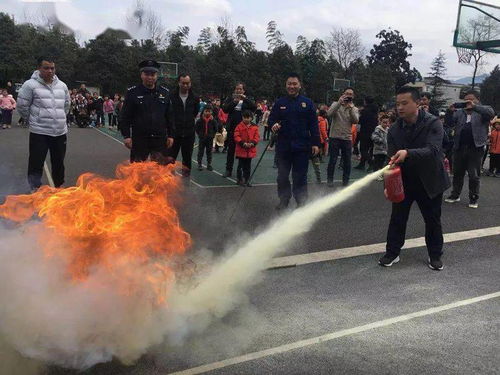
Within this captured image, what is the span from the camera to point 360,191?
917 cm

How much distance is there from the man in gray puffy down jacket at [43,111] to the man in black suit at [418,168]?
4.56 meters

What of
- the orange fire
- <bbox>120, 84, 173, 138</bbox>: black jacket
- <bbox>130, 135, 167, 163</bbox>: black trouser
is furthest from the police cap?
the orange fire

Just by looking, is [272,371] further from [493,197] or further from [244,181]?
[493,197]

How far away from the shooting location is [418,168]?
489 cm

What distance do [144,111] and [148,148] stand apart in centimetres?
53

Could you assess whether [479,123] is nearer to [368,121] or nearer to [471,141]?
[471,141]

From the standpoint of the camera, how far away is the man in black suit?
15.9ft

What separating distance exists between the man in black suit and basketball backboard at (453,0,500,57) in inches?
346

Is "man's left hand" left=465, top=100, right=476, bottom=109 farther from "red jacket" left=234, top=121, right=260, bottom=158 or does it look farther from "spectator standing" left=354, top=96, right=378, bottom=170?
"spectator standing" left=354, top=96, right=378, bottom=170

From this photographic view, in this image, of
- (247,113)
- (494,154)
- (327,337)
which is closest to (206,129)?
(247,113)

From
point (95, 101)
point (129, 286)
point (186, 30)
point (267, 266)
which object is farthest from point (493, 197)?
point (186, 30)

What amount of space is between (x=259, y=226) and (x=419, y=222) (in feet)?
8.79

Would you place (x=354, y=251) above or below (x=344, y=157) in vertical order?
below

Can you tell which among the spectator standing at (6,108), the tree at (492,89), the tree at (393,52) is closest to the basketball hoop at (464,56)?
the spectator standing at (6,108)
